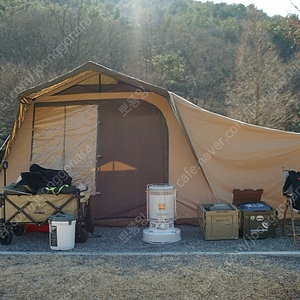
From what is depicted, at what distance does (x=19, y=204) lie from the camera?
4.94m

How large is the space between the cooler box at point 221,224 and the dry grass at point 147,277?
82 cm

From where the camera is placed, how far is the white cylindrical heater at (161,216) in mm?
4953

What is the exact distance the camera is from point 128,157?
595cm

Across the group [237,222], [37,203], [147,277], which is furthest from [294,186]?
[37,203]

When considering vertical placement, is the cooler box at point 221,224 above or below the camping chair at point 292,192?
below

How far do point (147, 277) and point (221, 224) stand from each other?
1.70m

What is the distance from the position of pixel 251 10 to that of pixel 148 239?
43.5ft

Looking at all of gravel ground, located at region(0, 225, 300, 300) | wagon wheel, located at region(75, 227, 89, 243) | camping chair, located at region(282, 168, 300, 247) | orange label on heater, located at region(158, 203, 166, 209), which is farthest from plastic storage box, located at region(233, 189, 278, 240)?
wagon wheel, located at region(75, 227, 89, 243)

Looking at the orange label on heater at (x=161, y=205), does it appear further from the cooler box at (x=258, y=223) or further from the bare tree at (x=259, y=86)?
the bare tree at (x=259, y=86)

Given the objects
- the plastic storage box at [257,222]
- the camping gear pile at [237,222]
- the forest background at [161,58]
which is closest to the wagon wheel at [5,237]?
the camping gear pile at [237,222]

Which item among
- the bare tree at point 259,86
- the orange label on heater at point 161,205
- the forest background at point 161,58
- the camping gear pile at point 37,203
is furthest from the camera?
the forest background at point 161,58

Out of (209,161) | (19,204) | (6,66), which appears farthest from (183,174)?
(6,66)

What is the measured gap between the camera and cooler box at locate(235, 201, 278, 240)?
5.03m

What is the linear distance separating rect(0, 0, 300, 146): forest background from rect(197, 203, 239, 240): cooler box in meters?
7.74
